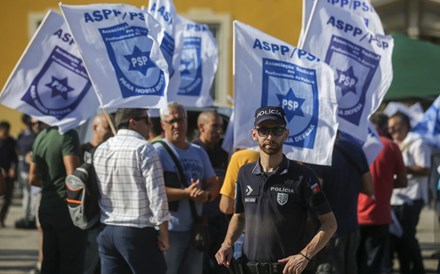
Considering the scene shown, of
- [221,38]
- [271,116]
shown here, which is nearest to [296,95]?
[271,116]

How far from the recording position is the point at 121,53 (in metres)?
8.49

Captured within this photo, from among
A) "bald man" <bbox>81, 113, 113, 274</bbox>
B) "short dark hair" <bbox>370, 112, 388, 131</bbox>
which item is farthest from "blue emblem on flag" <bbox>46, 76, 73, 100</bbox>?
"short dark hair" <bbox>370, 112, 388, 131</bbox>

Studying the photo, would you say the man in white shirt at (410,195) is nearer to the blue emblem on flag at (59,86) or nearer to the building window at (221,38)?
the blue emblem on flag at (59,86)

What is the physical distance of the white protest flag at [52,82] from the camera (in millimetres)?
9062

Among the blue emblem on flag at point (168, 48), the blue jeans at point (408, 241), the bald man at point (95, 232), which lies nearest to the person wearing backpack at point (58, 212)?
the bald man at point (95, 232)

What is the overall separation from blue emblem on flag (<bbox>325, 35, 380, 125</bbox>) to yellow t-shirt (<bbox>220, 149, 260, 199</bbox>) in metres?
1.38

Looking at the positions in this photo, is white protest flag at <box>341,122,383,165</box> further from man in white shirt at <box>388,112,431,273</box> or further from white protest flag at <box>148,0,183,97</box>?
man in white shirt at <box>388,112,431,273</box>

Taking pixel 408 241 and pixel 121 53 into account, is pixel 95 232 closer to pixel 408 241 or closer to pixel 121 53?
pixel 121 53

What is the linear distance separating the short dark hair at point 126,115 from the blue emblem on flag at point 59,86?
1.40 metres

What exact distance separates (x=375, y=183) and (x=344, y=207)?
1526 millimetres

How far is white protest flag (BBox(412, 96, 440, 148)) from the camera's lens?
11.6m

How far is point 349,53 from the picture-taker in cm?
909

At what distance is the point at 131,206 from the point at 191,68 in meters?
4.20

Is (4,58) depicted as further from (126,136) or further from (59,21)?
(126,136)
